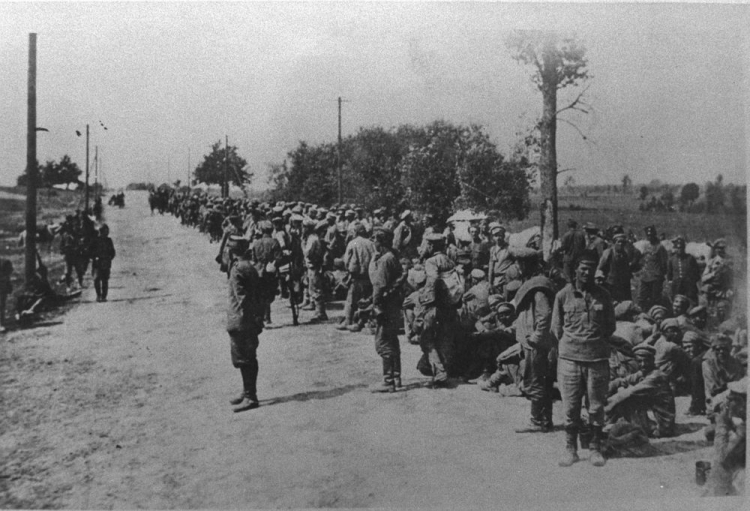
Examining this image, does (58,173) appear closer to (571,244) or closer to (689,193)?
(571,244)

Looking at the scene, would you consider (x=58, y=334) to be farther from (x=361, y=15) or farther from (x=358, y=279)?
(x=361, y=15)

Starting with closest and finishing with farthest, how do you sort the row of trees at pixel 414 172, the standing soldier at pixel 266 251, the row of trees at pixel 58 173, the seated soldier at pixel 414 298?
1. the row of trees at pixel 58 173
2. the seated soldier at pixel 414 298
3. the standing soldier at pixel 266 251
4. the row of trees at pixel 414 172

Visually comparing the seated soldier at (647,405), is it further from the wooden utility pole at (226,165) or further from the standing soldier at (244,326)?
the wooden utility pole at (226,165)

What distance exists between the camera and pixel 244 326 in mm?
5719

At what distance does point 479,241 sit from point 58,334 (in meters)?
5.25

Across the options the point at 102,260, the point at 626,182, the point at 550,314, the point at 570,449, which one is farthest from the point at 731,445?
the point at 102,260

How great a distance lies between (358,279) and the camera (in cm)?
802

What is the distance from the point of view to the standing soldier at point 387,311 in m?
6.11

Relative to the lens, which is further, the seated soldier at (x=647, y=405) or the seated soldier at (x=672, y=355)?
the seated soldier at (x=672, y=355)

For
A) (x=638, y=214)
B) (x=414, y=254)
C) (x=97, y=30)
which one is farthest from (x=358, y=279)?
(x=97, y=30)

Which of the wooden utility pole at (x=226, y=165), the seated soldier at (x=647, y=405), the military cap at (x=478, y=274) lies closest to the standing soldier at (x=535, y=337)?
the seated soldier at (x=647, y=405)

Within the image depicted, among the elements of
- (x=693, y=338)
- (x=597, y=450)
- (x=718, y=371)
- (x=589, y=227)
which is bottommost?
(x=597, y=450)

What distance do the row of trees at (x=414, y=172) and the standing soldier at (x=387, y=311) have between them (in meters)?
2.04

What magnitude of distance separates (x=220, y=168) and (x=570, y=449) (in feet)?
16.6
